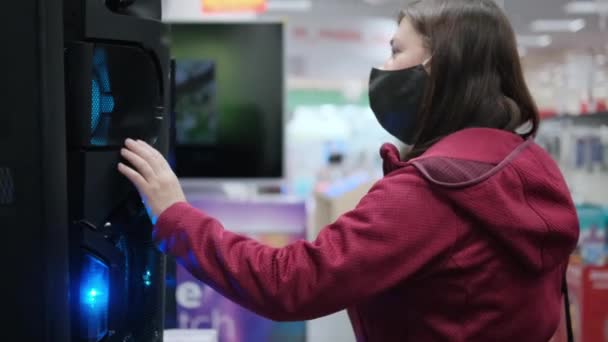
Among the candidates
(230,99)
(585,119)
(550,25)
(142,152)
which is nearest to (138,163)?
(142,152)

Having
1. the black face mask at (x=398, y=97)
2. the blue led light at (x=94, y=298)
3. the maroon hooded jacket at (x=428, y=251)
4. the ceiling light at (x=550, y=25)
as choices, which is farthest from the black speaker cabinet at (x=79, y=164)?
the ceiling light at (x=550, y=25)

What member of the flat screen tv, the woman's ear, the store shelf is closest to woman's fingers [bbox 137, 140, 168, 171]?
the woman's ear

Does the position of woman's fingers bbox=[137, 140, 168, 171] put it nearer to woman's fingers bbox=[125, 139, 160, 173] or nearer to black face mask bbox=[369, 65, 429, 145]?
woman's fingers bbox=[125, 139, 160, 173]

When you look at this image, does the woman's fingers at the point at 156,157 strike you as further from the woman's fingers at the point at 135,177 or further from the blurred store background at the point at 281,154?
the blurred store background at the point at 281,154

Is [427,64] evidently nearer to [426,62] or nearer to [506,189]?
[426,62]

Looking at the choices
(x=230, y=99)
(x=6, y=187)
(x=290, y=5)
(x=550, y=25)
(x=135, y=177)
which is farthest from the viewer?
(x=290, y=5)

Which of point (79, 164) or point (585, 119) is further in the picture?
point (585, 119)

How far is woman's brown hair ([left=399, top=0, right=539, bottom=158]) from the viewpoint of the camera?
119 centimetres

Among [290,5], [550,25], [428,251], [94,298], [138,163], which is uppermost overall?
[290,5]

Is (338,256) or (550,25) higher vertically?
(550,25)

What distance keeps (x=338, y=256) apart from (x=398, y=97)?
37 centimetres

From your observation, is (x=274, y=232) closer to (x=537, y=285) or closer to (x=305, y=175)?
(x=537, y=285)

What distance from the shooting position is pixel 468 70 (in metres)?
1.19

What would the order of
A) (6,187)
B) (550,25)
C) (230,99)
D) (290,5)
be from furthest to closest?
(290,5)
(550,25)
(230,99)
(6,187)
